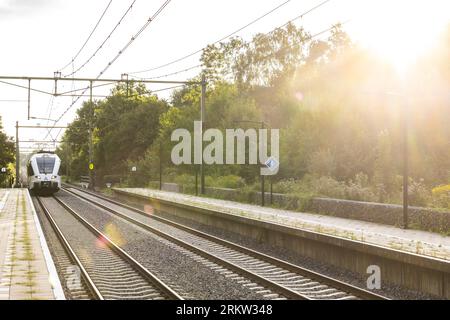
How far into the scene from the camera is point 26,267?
11.2 m

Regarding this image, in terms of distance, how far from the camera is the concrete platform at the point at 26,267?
8.96 meters

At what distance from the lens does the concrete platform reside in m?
8.96

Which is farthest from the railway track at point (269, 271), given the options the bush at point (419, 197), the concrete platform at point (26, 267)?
the bush at point (419, 197)

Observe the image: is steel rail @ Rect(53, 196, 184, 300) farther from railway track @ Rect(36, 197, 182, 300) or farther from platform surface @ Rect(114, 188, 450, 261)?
platform surface @ Rect(114, 188, 450, 261)

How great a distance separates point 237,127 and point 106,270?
24.4 m

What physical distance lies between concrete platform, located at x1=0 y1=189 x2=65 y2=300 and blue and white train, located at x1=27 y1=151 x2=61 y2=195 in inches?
897

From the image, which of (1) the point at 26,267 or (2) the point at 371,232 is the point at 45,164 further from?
(2) the point at 371,232

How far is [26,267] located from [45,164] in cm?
3203

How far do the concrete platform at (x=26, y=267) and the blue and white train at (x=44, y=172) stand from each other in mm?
22778

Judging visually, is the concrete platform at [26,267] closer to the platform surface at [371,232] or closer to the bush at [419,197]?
the platform surface at [371,232]

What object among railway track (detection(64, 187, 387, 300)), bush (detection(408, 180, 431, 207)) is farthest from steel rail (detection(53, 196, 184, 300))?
bush (detection(408, 180, 431, 207))

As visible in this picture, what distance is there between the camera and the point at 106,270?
1254 centimetres
